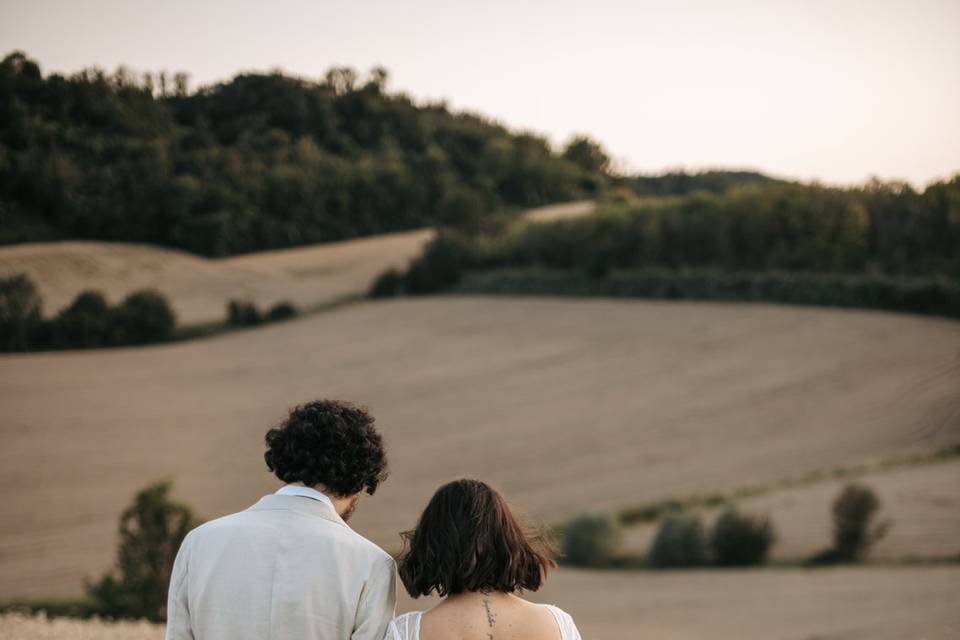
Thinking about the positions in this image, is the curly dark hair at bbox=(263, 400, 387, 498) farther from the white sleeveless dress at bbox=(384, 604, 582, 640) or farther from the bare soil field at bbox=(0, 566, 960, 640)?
the bare soil field at bbox=(0, 566, 960, 640)

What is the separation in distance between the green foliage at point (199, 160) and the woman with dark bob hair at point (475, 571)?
39.7 feet

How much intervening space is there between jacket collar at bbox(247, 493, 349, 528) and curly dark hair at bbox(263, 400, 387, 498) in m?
0.06

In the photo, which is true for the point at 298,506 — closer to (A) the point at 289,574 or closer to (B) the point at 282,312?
(A) the point at 289,574

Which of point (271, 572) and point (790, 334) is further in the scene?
point (790, 334)

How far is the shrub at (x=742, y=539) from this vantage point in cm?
1221

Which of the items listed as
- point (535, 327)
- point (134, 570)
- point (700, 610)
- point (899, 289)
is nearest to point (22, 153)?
point (134, 570)

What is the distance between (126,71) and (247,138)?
10.6ft

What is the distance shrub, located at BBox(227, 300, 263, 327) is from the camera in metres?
22.7

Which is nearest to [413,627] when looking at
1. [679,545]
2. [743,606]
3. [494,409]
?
[743,606]

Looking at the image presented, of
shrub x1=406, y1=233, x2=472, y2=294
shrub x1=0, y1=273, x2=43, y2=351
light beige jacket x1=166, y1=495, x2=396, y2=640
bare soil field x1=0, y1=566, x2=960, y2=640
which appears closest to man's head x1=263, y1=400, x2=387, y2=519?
light beige jacket x1=166, y1=495, x2=396, y2=640

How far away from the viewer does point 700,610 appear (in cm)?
1002

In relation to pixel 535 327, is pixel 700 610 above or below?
below

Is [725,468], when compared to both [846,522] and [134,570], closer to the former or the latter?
[846,522]

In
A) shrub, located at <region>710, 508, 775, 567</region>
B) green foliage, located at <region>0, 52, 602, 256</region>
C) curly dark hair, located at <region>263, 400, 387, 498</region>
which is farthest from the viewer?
green foliage, located at <region>0, 52, 602, 256</region>
